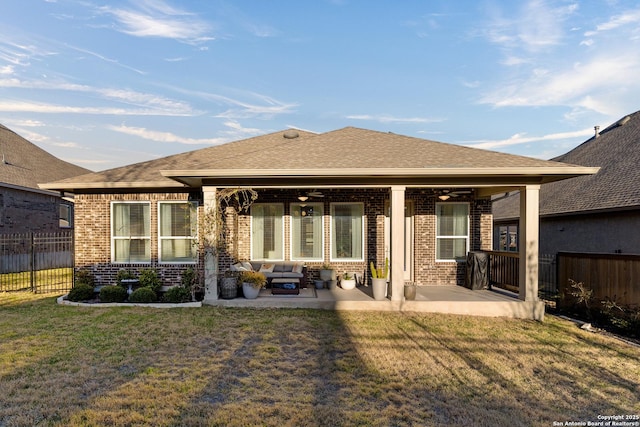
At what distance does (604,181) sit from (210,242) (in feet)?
38.9

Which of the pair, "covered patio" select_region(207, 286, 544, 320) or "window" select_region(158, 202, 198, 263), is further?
"window" select_region(158, 202, 198, 263)

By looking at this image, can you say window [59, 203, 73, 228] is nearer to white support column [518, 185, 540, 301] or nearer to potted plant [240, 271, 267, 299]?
potted plant [240, 271, 267, 299]

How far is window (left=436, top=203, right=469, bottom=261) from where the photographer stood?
10.2 meters

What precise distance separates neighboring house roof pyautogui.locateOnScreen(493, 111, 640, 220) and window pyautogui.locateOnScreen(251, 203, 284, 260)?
8861 mm

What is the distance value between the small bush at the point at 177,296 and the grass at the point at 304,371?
0.89m

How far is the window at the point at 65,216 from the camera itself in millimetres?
18406

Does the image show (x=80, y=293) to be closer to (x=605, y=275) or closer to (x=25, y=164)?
(x=605, y=275)

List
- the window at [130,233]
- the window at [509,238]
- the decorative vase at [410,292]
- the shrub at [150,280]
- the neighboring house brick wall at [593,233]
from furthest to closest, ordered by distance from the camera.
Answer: the window at [509,238] < the window at [130,233] < the neighboring house brick wall at [593,233] < the shrub at [150,280] < the decorative vase at [410,292]

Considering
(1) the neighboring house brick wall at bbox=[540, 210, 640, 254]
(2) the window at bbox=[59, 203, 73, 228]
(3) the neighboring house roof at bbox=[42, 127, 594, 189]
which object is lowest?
(1) the neighboring house brick wall at bbox=[540, 210, 640, 254]

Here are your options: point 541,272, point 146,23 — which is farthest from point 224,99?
point 541,272

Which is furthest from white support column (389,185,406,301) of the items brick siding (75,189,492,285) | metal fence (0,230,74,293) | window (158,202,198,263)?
metal fence (0,230,74,293)

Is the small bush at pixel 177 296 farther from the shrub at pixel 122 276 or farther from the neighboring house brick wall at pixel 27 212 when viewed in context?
the neighboring house brick wall at pixel 27 212

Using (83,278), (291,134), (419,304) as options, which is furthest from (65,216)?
(419,304)

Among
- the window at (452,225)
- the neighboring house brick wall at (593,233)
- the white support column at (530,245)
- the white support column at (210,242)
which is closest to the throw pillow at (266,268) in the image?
the white support column at (210,242)
